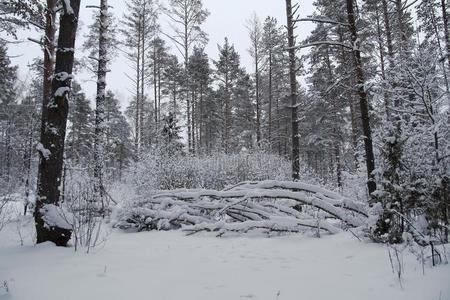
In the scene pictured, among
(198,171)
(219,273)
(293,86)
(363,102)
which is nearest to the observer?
(219,273)

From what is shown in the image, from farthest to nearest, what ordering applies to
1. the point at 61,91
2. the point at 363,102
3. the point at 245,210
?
1. the point at 245,210
2. the point at 363,102
3. the point at 61,91

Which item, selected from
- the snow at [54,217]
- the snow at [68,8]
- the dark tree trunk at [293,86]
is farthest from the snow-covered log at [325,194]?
the snow at [68,8]

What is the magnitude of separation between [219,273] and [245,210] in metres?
2.89

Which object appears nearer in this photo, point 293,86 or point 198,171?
point 293,86

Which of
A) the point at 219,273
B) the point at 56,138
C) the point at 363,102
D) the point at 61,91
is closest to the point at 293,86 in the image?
the point at 363,102

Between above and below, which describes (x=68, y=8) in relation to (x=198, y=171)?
above

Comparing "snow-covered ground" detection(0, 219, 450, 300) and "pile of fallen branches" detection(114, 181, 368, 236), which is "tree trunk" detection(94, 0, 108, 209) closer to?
"pile of fallen branches" detection(114, 181, 368, 236)

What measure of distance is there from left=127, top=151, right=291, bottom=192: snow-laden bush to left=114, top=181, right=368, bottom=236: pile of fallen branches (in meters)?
1.55

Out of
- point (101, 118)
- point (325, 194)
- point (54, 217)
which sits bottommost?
point (54, 217)

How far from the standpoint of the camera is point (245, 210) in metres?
6.23

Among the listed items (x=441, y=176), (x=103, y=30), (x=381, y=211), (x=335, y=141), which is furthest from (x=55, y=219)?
(x=335, y=141)

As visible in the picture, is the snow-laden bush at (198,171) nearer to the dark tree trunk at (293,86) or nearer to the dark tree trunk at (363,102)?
the dark tree trunk at (293,86)

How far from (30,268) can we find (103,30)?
867 cm

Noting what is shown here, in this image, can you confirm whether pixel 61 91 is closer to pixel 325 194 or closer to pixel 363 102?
pixel 325 194
